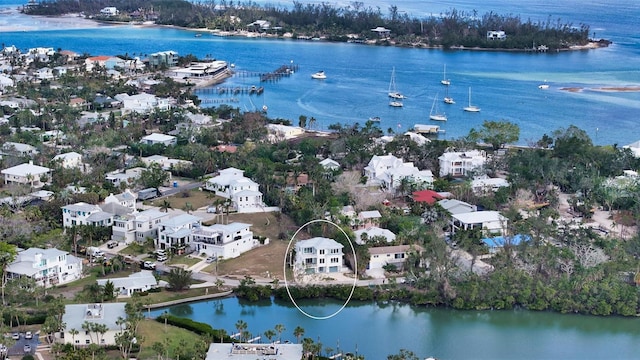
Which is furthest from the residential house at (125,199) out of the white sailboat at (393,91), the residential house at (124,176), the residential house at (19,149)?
the white sailboat at (393,91)

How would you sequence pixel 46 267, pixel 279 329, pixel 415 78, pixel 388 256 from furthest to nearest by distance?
pixel 415 78 < pixel 388 256 < pixel 46 267 < pixel 279 329

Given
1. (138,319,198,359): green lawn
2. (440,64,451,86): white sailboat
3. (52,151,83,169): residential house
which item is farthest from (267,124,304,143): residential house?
(138,319,198,359): green lawn

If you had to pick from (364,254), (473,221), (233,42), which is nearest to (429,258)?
(364,254)

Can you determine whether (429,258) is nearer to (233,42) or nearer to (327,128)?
(327,128)

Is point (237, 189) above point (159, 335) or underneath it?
above

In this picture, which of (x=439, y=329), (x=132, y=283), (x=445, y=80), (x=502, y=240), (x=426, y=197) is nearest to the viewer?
(x=439, y=329)

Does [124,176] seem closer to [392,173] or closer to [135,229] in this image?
[135,229]

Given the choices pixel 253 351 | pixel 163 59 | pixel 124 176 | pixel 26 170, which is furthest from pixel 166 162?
pixel 163 59

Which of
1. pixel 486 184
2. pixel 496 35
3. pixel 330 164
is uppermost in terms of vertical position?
pixel 496 35

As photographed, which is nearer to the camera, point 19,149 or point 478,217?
point 478,217
